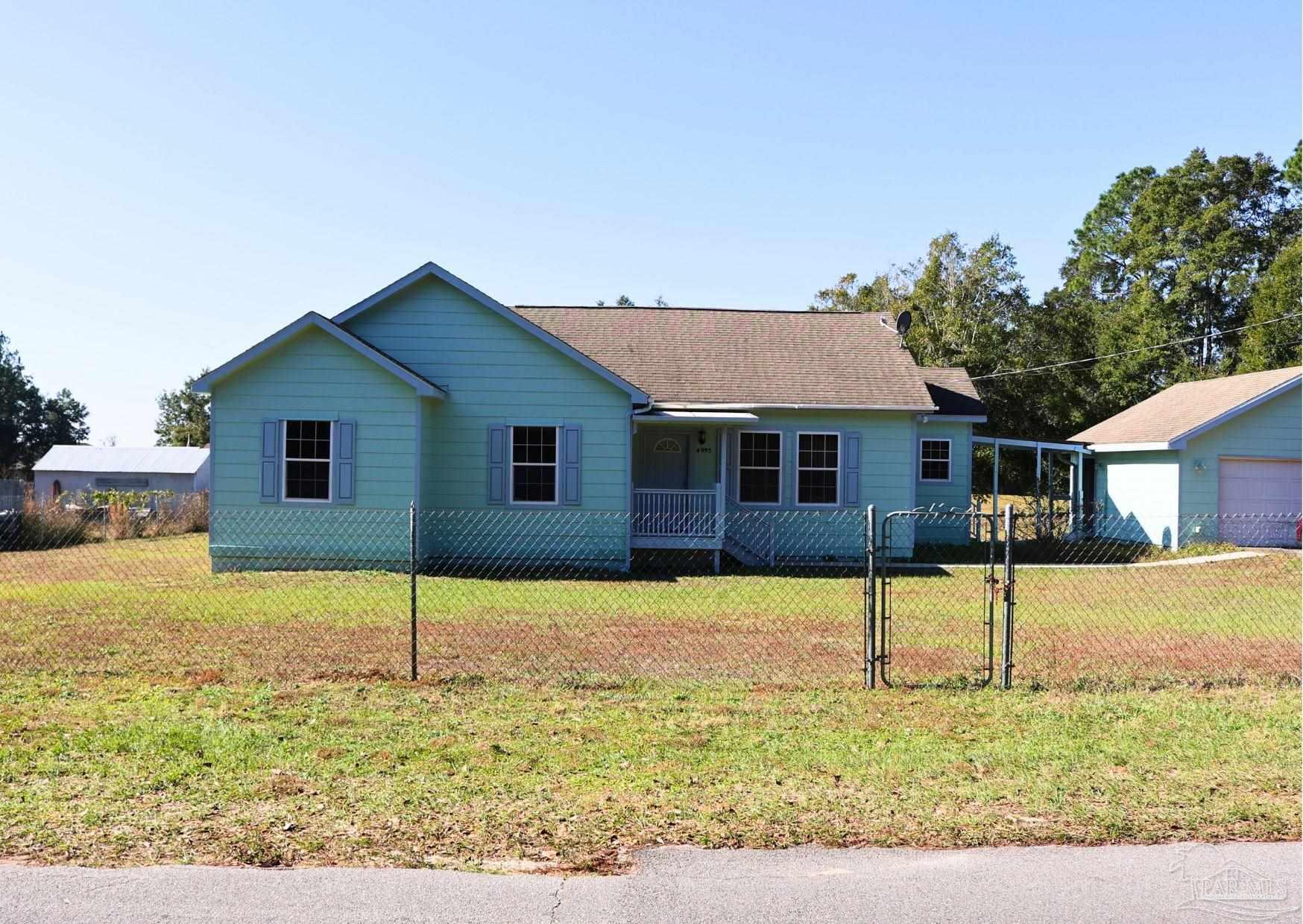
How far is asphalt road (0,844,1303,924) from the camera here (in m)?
4.34

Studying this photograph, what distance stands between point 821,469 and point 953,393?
620 cm

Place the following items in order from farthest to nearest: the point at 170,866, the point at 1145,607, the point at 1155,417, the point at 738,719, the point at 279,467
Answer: the point at 1155,417 → the point at 279,467 → the point at 1145,607 → the point at 738,719 → the point at 170,866

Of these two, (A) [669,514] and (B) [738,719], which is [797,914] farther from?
(A) [669,514]

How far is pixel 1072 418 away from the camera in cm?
4578

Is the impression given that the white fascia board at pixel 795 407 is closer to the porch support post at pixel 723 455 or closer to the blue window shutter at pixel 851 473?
the porch support post at pixel 723 455

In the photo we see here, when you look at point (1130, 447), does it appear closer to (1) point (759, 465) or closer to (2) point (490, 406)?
(1) point (759, 465)

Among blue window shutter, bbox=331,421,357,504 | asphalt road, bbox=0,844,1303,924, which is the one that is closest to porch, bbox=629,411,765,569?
blue window shutter, bbox=331,421,357,504

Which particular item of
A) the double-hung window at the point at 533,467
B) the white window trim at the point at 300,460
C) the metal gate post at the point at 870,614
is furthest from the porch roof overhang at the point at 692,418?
the metal gate post at the point at 870,614

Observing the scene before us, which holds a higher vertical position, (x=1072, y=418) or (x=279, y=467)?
(x=1072, y=418)

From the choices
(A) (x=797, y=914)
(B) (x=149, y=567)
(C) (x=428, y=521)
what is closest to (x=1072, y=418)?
(C) (x=428, y=521)

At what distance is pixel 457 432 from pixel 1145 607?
11.4 metres

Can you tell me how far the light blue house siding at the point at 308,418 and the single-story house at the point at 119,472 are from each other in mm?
23251

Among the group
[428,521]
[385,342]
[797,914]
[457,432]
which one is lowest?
[797,914]

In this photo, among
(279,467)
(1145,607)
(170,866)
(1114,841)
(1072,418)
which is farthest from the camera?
(1072,418)
